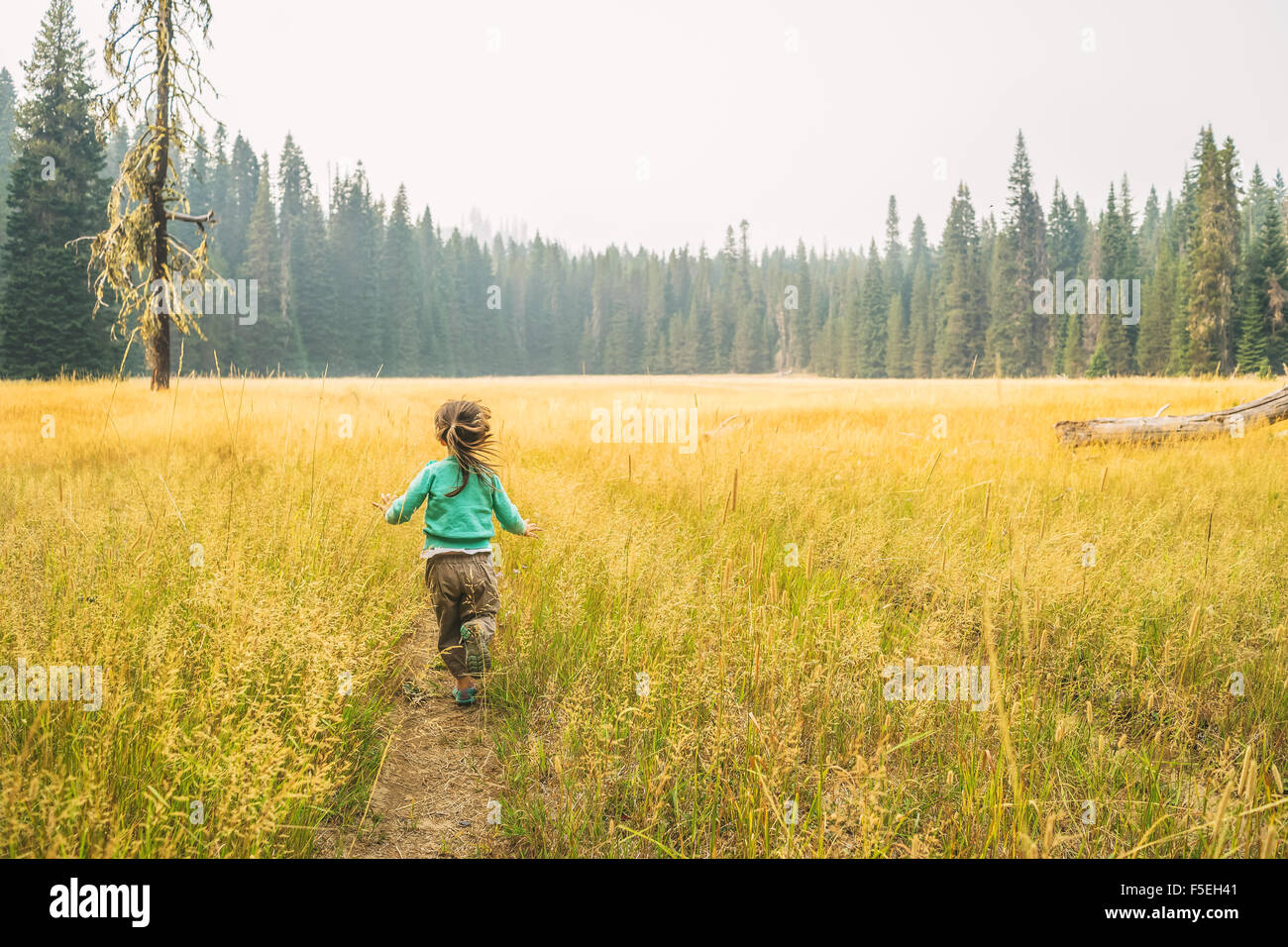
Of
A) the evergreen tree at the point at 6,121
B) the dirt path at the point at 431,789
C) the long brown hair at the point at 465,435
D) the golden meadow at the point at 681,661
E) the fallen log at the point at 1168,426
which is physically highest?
the evergreen tree at the point at 6,121

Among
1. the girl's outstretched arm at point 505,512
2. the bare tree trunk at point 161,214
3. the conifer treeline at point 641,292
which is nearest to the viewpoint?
the girl's outstretched arm at point 505,512

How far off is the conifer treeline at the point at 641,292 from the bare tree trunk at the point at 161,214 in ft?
4.77

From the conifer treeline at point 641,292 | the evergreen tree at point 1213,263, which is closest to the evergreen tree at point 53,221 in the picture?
the conifer treeline at point 641,292

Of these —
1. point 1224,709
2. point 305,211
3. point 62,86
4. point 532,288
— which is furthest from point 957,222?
point 1224,709

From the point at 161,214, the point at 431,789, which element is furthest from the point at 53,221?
the point at 431,789

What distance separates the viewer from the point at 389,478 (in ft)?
17.9

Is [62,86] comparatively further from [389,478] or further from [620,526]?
[620,526]

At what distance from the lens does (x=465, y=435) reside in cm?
301

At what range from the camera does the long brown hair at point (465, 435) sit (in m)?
3.00

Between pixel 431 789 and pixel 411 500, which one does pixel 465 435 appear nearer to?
pixel 411 500

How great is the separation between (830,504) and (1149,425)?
580cm

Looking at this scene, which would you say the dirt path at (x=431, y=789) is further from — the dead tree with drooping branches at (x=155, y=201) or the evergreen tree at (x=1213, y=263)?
the evergreen tree at (x=1213, y=263)

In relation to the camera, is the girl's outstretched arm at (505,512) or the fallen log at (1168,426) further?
the fallen log at (1168,426)

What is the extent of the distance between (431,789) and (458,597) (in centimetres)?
86
